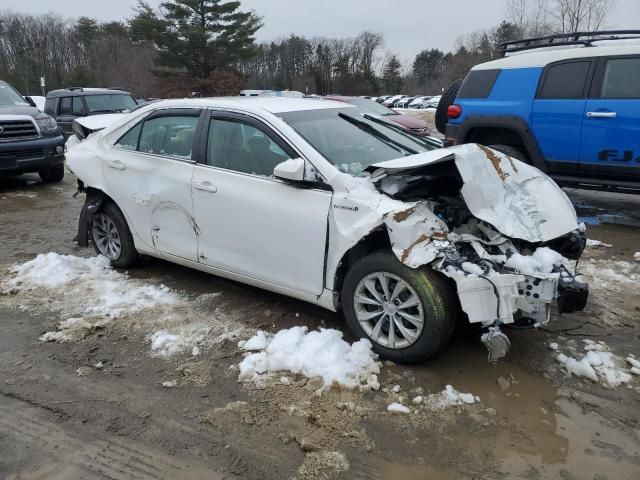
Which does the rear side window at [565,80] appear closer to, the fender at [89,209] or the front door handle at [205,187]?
the front door handle at [205,187]

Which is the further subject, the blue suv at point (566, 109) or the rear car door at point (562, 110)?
the rear car door at point (562, 110)

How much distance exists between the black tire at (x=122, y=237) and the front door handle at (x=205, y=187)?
1.17 m

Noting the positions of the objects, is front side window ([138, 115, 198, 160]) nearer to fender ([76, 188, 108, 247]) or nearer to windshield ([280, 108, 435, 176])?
fender ([76, 188, 108, 247])

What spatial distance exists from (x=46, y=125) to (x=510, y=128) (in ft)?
26.2

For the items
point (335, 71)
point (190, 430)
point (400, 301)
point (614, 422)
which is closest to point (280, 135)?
point (400, 301)

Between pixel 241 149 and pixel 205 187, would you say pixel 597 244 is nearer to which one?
pixel 241 149

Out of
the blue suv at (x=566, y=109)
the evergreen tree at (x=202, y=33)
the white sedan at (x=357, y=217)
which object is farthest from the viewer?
the evergreen tree at (x=202, y=33)

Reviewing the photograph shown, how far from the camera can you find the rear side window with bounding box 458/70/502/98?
7.23 m

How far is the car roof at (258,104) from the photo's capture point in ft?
13.6

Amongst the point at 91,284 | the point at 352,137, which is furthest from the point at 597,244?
the point at 91,284

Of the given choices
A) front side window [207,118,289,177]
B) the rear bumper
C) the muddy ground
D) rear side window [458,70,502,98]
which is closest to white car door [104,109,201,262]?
front side window [207,118,289,177]

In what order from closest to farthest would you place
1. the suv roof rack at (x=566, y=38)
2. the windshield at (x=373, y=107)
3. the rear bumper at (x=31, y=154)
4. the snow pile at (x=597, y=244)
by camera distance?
1. the snow pile at (x=597, y=244)
2. the suv roof rack at (x=566, y=38)
3. the rear bumper at (x=31, y=154)
4. the windshield at (x=373, y=107)

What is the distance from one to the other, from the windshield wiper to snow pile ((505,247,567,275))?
1.46m

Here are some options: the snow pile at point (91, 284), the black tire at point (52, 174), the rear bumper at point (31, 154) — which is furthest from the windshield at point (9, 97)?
the snow pile at point (91, 284)
